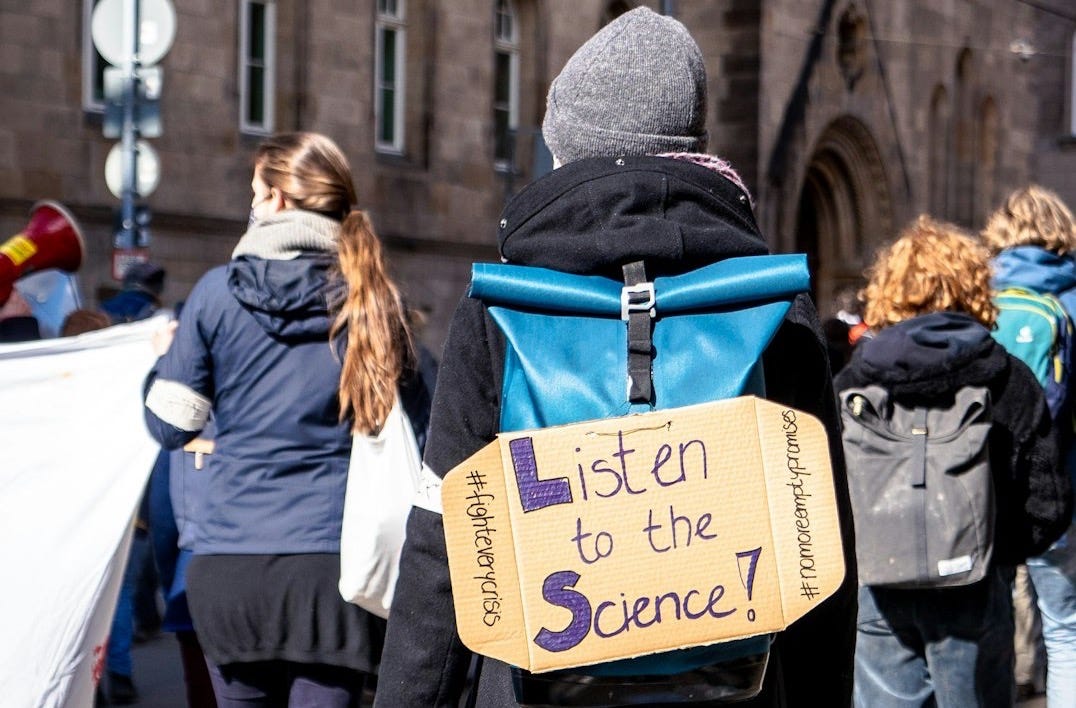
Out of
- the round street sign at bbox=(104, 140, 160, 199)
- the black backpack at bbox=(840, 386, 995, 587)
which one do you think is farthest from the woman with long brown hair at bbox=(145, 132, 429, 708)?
the round street sign at bbox=(104, 140, 160, 199)

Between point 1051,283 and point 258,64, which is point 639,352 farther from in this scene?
point 258,64

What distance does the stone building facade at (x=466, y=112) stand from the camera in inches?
635

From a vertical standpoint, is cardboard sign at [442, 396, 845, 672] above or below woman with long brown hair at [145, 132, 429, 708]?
above

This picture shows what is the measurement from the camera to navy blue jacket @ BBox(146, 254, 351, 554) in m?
3.95

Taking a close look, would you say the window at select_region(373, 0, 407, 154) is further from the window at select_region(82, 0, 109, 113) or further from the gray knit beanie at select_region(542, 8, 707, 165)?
the gray knit beanie at select_region(542, 8, 707, 165)

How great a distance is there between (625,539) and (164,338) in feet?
7.77

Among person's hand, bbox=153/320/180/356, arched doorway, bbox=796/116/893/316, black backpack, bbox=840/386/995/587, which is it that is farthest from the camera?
arched doorway, bbox=796/116/893/316

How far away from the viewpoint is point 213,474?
4031 mm

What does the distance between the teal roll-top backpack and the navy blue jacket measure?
1815mm

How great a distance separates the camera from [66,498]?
15.2 ft

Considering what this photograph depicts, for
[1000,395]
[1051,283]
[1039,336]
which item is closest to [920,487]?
[1000,395]

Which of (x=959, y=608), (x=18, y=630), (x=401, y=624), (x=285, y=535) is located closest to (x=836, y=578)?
(x=401, y=624)

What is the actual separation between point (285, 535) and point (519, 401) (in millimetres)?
1863

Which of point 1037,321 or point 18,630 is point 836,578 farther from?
point 1037,321
